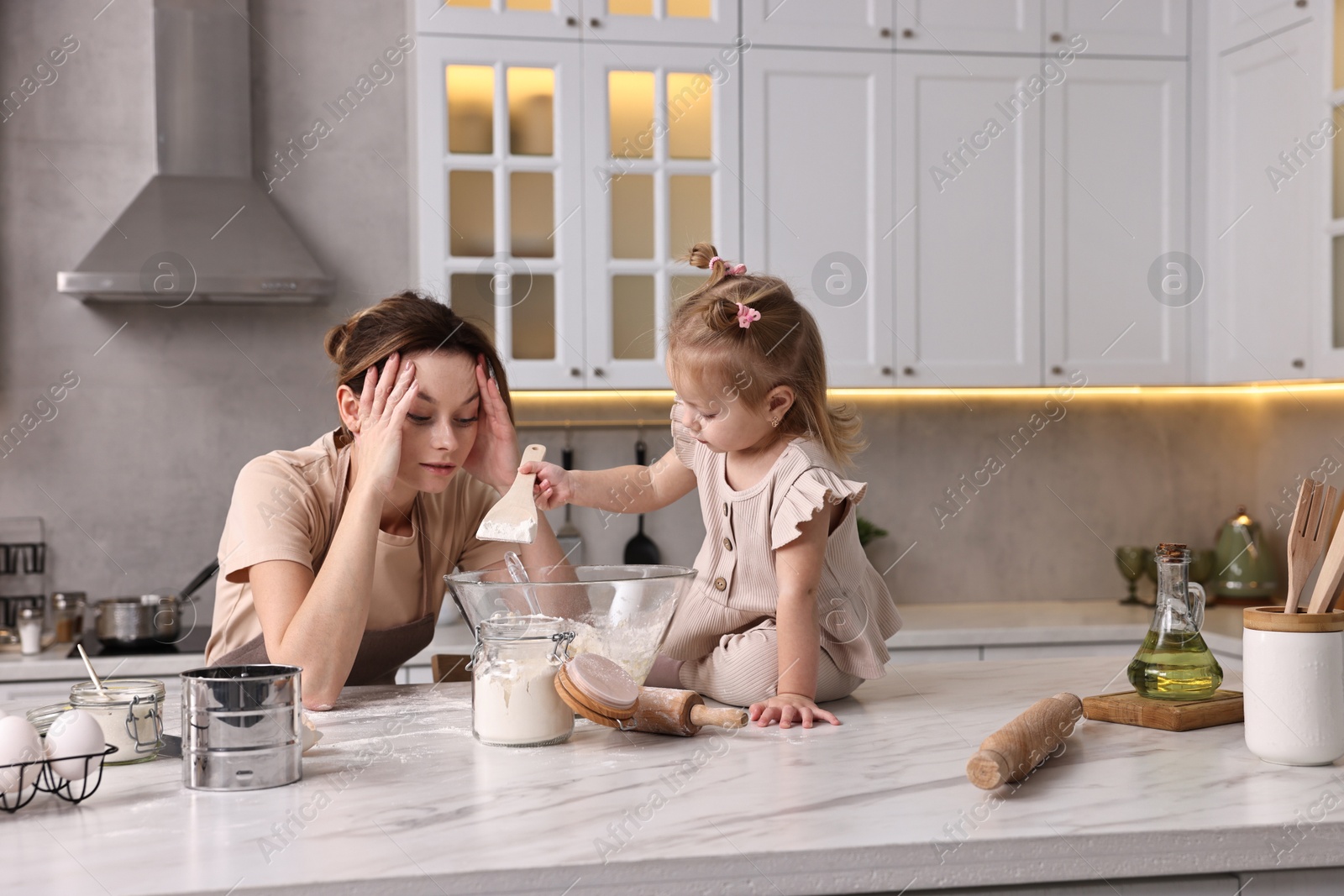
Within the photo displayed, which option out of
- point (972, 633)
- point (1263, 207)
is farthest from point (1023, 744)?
point (1263, 207)

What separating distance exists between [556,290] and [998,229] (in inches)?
44.9

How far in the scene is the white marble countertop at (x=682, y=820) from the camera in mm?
777

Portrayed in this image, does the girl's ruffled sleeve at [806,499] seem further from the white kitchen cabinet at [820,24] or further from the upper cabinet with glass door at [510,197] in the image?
the white kitchen cabinet at [820,24]

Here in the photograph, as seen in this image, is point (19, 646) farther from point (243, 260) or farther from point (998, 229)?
point (998, 229)

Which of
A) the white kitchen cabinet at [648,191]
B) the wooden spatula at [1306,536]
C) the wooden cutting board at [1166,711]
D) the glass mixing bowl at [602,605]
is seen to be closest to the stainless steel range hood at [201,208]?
the white kitchen cabinet at [648,191]

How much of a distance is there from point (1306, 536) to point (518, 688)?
734 millimetres

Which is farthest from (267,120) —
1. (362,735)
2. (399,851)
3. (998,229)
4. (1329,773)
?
(1329,773)

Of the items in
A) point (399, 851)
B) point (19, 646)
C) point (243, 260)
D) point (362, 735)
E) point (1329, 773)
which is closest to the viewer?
point (399, 851)

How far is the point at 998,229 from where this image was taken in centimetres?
292

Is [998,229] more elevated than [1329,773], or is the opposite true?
[998,229]

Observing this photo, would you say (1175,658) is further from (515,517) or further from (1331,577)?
(515,517)

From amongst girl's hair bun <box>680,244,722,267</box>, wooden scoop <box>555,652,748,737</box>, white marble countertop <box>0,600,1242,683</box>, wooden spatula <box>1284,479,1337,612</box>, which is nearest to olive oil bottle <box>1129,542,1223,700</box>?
wooden spatula <box>1284,479,1337,612</box>

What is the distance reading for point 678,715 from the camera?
110 centimetres

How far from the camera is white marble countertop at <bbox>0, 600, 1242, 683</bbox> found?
2410 millimetres
